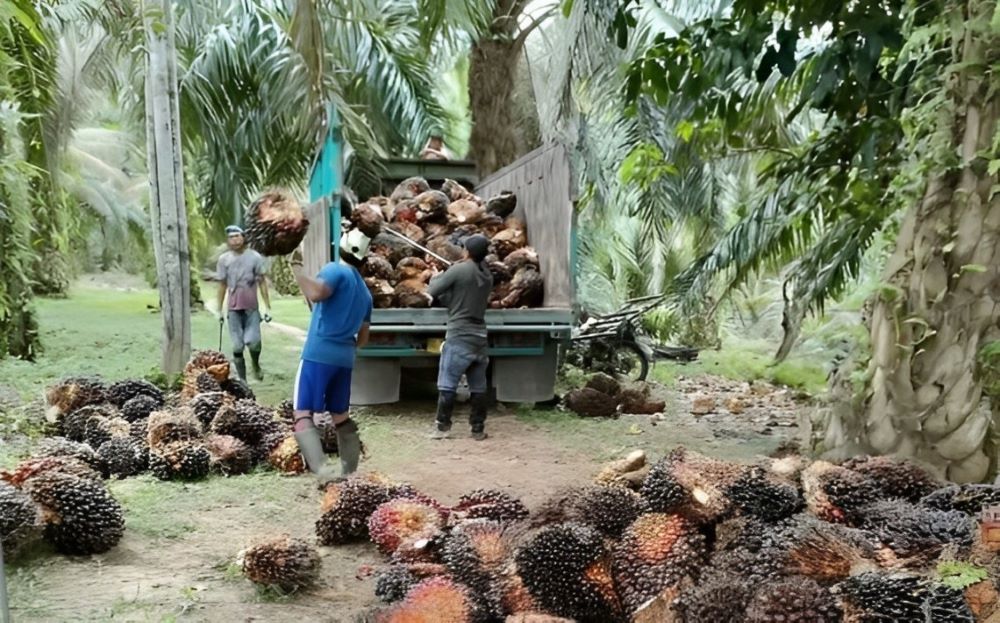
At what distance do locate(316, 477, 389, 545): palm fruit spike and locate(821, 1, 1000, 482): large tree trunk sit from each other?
265 cm

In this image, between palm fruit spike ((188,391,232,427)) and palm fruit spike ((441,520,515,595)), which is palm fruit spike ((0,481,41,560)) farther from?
palm fruit spike ((188,391,232,427))

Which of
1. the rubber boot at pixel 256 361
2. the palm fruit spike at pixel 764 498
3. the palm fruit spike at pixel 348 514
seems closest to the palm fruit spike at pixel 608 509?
the palm fruit spike at pixel 764 498

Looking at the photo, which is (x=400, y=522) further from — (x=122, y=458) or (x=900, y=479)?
(x=122, y=458)

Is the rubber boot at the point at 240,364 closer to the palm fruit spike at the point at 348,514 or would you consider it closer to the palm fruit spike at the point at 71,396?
the palm fruit spike at the point at 71,396

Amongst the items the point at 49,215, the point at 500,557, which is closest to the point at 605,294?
the point at 49,215

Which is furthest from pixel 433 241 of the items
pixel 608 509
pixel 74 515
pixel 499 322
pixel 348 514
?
pixel 608 509

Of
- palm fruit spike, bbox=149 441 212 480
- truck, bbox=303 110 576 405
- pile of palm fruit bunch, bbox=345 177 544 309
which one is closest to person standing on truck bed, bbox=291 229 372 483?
palm fruit spike, bbox=149 441 212 480

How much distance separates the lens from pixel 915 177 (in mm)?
4102

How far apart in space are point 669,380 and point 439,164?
13.3ft

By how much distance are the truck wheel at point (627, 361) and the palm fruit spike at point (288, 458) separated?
215 inches

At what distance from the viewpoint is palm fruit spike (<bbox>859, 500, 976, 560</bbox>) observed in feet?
8.59

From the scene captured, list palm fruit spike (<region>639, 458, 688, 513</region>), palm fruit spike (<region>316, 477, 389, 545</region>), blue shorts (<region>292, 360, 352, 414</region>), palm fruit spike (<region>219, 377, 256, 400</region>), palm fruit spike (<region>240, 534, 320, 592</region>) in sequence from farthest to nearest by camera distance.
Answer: palm fruit spike (<region>219, 377, 256, 400</region>), blue shorts (<region>292, 360, 352, 414</region>), palm fruit spike (<region>316, 477, 389, 545</region>), palm fruit spike (<region>240, 534, 320, 592</region>), palm fruit spike (<region>639, 458, 688, 513</region>)

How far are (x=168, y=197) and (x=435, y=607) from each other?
245 inches

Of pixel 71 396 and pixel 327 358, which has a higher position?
pixel 327 358
